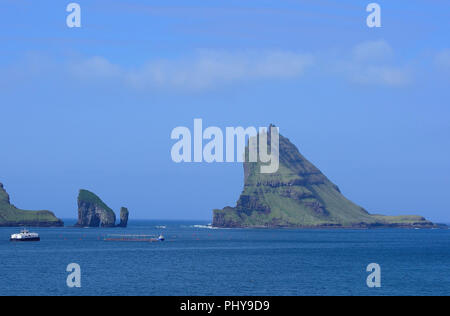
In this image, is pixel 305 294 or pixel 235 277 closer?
pixel 305 294

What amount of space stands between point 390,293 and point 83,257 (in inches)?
3715

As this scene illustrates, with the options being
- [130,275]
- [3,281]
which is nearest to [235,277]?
[130,275]

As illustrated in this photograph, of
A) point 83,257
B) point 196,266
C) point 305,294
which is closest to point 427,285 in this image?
point 305,294

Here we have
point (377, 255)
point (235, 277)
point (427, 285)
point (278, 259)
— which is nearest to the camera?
point (427, 285)

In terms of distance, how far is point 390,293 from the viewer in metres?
104

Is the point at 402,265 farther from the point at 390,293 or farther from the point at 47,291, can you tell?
the point at 47,291

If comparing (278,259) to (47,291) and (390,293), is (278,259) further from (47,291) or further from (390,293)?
(47,291)

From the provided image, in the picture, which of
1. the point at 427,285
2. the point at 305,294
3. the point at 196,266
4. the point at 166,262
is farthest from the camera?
the point at 166,262

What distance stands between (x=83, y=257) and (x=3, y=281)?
54.6m

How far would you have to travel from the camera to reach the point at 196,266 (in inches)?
5768
